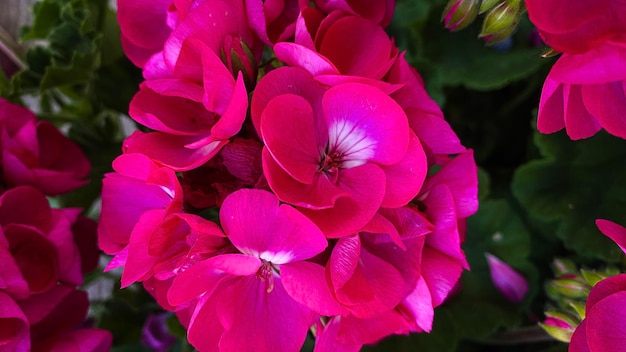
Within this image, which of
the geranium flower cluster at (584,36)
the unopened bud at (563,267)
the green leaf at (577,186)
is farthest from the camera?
the green leaf at (577,186)

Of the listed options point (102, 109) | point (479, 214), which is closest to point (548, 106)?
point (479, 214)

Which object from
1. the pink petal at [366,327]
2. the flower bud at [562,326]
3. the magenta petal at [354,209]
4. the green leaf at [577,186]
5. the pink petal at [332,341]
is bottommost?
the green leaf at [577,186]

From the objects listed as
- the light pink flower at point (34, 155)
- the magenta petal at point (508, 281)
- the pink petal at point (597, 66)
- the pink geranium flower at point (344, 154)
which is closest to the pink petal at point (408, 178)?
the pink geranium flower at point (344, 154)

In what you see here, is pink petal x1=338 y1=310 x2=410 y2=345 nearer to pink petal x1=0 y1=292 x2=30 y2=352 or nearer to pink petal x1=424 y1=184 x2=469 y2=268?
pink petal x1=424 y1=184 x2=469 y2=268

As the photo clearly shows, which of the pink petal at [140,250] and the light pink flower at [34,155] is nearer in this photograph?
the pink petal at [140,250]

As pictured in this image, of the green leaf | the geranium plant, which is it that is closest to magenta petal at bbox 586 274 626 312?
the geranium plant

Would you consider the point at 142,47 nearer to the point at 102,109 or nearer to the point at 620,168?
the point at 102,109

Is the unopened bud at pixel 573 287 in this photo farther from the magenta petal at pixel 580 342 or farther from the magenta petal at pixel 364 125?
the magenta petal at pixel 364 125
